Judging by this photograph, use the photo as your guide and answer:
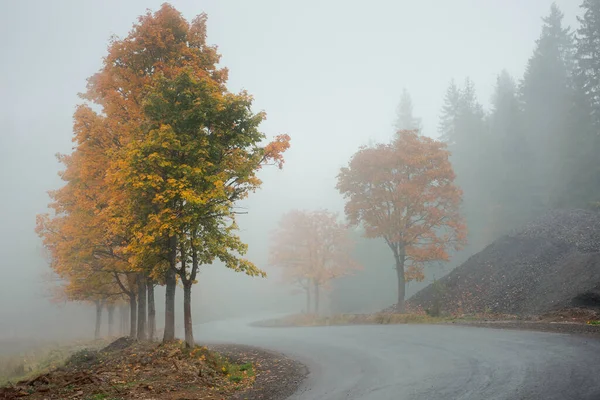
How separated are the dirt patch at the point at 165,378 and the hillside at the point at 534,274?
13.4 meters

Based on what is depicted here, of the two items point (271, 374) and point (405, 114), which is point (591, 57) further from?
point (271, 374)

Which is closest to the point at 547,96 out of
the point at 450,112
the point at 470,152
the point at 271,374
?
the point at 470,152

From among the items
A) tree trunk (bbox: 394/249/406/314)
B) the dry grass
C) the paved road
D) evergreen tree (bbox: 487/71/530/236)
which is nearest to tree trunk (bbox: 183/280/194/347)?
the dry grass

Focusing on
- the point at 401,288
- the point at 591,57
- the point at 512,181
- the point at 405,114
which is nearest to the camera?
the point at 401,288

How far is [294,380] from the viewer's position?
1062 cm

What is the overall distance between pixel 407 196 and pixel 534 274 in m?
8.91

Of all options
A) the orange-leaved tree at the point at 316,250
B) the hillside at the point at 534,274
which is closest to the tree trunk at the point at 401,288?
the hillside at the point at 534,274

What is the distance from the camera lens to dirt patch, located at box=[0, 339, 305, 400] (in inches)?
331

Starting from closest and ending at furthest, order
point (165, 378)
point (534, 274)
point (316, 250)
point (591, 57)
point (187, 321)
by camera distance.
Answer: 1. point (165, 378)
2. point (187, 321)
3. point (534, 274)
4. point (591, 57)
5. point (316, 250)

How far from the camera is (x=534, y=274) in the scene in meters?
22.5

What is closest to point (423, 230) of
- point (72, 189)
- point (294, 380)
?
point (294, 380)

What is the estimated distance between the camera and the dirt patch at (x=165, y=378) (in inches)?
331

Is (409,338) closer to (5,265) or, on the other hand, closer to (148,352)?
(148,352)

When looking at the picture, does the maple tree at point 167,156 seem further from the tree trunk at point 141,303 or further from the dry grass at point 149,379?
the dry grass at point 149,379
